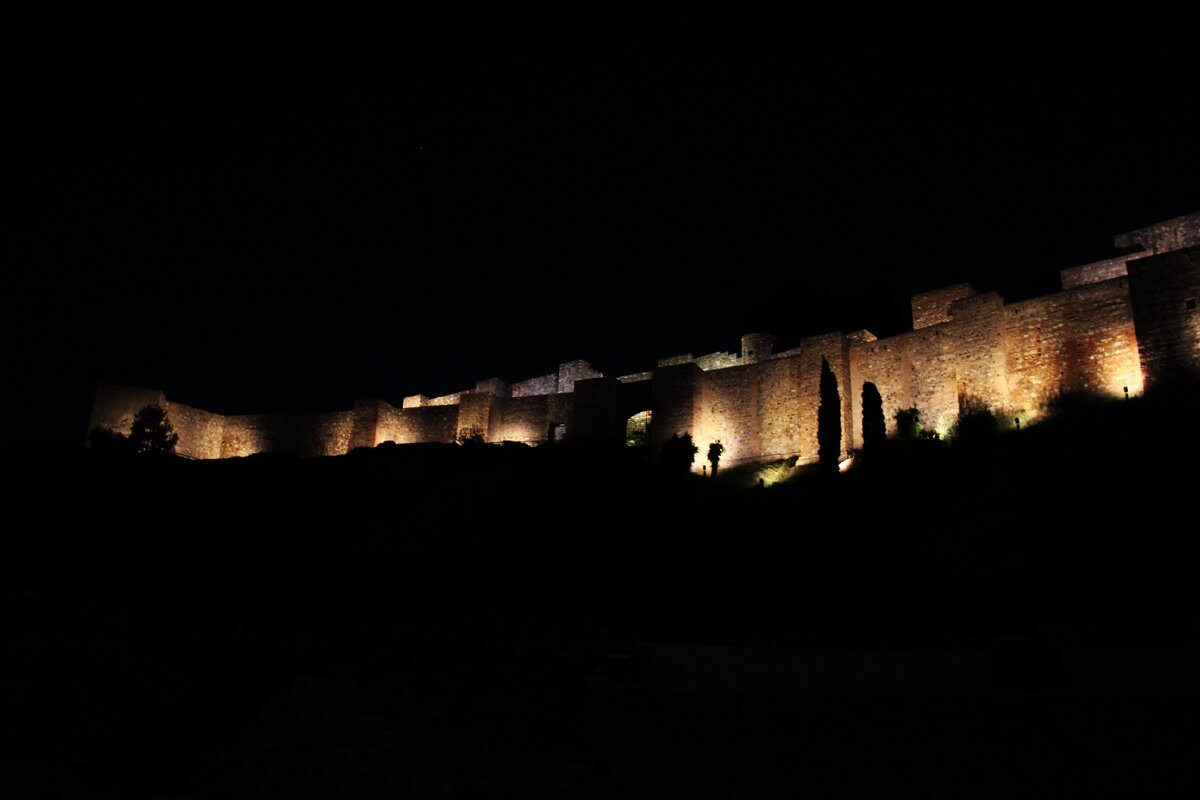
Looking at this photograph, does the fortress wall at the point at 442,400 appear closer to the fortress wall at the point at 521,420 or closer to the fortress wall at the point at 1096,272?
the fortress wall at the point at 521,420

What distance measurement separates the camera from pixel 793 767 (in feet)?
19.5

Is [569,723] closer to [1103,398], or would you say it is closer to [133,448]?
[1103,398]

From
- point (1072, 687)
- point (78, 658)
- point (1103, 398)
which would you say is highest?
point (1103, 398)

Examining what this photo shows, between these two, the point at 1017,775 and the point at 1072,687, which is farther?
the point at 1072,687

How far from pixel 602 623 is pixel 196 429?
36.1 m

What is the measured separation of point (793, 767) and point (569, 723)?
186 centimetres

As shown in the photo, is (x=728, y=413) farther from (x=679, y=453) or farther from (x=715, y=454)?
(x=679, y=453)

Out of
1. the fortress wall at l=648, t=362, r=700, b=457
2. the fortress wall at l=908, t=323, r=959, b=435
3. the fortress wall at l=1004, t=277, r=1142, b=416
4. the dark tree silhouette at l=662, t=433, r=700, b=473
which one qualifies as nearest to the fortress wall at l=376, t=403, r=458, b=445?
the fortress wall at l=648, t=362, r=700, b=457

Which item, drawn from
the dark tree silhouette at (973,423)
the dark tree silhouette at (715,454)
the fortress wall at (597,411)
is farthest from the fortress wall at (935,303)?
the fortress wall at (597,411)

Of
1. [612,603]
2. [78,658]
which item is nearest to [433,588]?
[612,603]

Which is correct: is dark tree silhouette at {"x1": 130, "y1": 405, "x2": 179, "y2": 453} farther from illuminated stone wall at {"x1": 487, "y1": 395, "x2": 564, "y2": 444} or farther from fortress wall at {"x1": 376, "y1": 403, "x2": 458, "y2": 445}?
illuminated stone wall at {"x1": 487, "y1": 395, "x2": 564, "y2": 444}

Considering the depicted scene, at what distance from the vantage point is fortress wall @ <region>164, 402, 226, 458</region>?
139 ft

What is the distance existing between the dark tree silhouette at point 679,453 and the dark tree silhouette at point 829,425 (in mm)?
4880

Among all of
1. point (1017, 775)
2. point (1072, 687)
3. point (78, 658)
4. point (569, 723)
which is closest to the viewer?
point (1017, 775)
